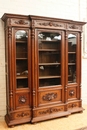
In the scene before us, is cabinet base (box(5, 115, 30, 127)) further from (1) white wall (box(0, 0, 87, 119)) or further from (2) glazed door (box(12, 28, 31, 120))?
(1) white wall (box(0, 0, 87, 119))

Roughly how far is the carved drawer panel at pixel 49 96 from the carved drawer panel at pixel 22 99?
243 mm

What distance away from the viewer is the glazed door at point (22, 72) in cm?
262

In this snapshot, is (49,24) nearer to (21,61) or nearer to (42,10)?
(42,10)

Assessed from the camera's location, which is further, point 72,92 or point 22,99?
point 72,92

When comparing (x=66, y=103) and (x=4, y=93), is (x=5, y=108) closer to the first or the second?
(x=4, y=93)

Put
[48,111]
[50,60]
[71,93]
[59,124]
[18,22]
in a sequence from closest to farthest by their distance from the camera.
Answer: [18,22] → [59,124] → [48,111] → [50,60] → [71,93]

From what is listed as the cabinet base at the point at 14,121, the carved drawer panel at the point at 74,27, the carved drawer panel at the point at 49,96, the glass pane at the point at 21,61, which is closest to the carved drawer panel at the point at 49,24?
the carved drawer panel at the point at 74,27

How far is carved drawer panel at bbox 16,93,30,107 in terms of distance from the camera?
8.63ft

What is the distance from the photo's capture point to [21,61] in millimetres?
2686

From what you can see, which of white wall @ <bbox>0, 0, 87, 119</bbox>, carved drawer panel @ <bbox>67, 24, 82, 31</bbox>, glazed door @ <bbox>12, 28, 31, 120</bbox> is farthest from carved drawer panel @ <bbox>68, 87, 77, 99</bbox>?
carved drawer panel @ <bbox>67, 24, 82, 31</bbox>

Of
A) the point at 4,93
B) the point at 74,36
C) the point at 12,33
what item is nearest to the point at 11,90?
the point at 4,93

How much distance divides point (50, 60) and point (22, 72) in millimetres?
644

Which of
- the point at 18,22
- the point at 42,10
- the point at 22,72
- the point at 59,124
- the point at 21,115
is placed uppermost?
the point at 42,10

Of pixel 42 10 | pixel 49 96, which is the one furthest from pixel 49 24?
pixel 49 96
